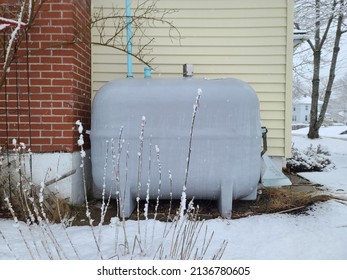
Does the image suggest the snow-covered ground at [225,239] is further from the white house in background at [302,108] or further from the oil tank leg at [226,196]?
the white house in background at [302,108]

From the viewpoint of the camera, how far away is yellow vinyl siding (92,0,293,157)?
4.29 m

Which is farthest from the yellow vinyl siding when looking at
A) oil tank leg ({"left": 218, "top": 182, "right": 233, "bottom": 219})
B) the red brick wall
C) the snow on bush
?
the snow on bush

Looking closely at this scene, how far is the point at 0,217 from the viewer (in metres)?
3.14

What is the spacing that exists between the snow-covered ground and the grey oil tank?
0.36 m

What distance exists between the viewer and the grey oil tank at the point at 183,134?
3102 mm

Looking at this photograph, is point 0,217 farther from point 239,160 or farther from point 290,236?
point 290,236

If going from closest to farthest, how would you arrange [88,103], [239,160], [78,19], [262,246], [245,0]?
[262,246]
[239,160]
[78,19]
[88,103]
[245,0]

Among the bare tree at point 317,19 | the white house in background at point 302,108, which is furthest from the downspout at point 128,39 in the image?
the white house in background at point 302,108

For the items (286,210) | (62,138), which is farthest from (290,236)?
(62,138)

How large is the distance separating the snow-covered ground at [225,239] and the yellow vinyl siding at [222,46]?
1.62 m

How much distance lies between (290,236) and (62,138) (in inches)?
84.9

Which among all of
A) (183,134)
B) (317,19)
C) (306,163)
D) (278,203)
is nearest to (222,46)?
(183,134)

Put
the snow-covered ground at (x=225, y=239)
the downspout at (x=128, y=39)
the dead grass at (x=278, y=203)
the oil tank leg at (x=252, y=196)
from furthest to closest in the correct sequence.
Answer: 1. the downspout at (x=128, y=39)
2. the oil tank leg at (x=252, y=196)
3. the dead grass at (x=278, y=203)
4. the snow-covered ground at (x=225, y=239)

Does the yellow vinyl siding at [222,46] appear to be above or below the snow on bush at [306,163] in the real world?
above
